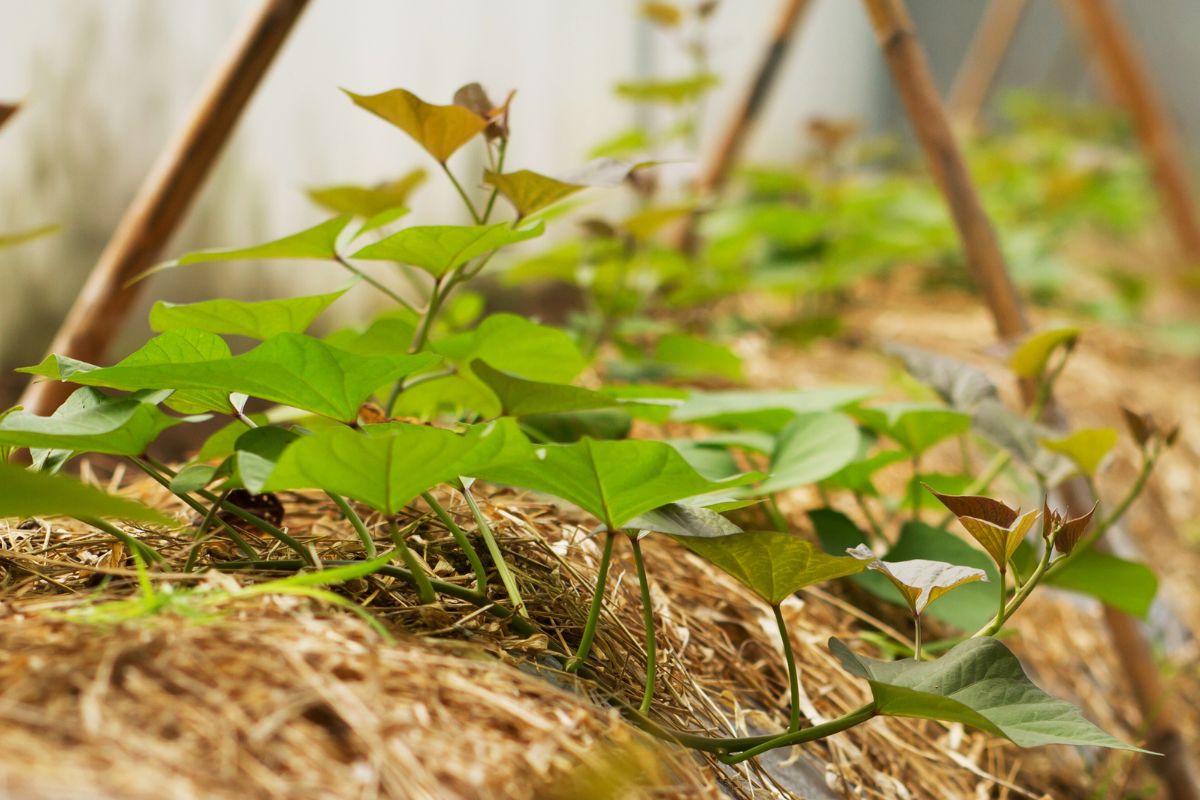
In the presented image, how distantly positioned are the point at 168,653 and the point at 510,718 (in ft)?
0.41

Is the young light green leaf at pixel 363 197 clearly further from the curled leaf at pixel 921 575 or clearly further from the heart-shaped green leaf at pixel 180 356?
the curled leaf at pixel 921 575

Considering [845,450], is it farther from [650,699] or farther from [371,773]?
[371,773]

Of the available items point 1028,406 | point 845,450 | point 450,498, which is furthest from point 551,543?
point 1028,406

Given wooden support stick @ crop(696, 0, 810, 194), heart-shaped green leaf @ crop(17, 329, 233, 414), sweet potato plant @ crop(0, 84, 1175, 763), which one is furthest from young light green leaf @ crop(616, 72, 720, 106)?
heart-shaped green leaf @ crop(17, 329, 233, 414)

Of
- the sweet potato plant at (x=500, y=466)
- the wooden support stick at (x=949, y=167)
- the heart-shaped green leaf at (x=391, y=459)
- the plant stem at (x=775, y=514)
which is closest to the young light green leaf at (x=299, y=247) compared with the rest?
the sweet potato plant at (x=500, y=466)

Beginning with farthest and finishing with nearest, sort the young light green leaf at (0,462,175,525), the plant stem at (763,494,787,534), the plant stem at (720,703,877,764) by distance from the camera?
1. the plant stem at (763,494,787,534)
2. the plant stem at (720,703,877,764)
3. the young light green leaf at (0,462,175,525)

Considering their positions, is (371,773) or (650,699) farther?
(650,699)

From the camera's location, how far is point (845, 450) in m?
0.56

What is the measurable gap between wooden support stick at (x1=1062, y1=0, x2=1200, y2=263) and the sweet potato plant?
1.89m

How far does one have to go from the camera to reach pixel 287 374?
0.42m

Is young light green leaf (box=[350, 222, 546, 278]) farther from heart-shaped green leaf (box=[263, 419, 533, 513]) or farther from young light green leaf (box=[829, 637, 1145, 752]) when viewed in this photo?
young light green leaf (box=[829, 637, 1145, 752])

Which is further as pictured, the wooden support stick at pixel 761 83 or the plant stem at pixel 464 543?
the wooden support stick at pixel 761 83

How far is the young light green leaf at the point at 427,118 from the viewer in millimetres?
537

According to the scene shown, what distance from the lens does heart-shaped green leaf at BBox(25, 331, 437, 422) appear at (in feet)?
1.33
